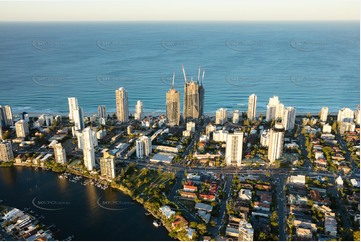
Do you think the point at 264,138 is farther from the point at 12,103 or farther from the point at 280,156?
the point at 12,103

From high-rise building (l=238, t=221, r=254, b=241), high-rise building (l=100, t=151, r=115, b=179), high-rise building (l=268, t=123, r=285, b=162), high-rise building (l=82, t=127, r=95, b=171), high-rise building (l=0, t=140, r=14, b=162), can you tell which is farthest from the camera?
high-rise building (l=0, t=140, r=14, b=162)

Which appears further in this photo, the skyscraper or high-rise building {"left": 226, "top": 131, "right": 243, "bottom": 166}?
the skyscraper

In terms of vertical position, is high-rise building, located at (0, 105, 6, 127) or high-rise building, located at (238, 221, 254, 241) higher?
high-rise building, located at (0, 105, 6, 127)

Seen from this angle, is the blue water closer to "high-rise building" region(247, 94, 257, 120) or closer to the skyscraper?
"high-rise building" region(247, 94, 257, 120)

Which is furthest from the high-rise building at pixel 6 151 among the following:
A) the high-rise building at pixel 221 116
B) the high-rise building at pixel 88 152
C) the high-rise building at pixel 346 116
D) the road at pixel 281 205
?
the high-rise building at pixel 346 116

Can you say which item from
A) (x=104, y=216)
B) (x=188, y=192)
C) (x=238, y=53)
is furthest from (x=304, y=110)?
(x=238, y=53)

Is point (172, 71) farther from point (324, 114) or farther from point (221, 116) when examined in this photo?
point (324, 114)

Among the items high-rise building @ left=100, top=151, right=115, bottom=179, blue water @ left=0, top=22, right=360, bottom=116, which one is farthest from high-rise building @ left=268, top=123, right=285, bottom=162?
blue water @ left=0, top=22, right=360, bottom=116
